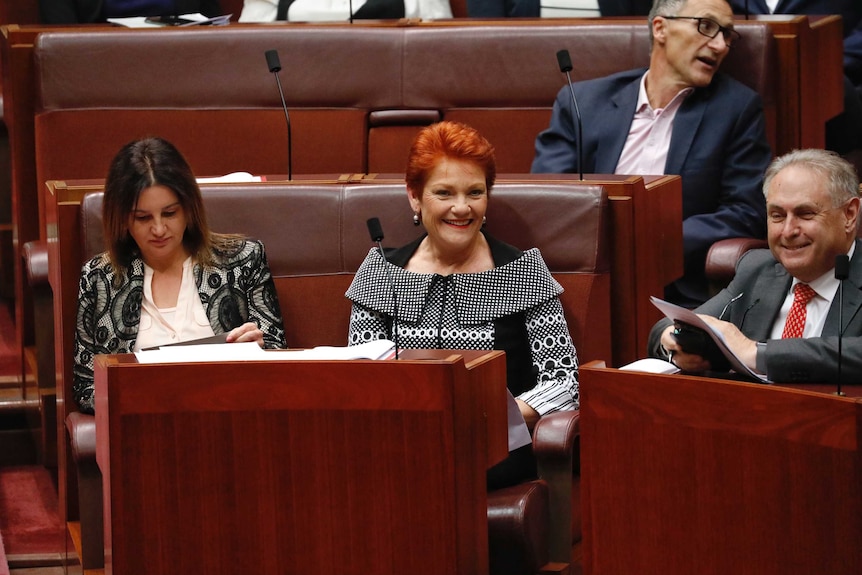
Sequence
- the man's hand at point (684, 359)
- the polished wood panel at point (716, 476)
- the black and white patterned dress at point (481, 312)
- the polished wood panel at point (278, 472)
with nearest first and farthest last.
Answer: the polished wood panel at point (716, 476), the polished wood panel at point (278, 472), the man's hand at point (684, 359), the black and white patterned dress at point (481, 312)

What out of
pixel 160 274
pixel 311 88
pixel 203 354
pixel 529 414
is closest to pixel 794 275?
pixel 529 414

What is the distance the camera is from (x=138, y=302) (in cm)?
151

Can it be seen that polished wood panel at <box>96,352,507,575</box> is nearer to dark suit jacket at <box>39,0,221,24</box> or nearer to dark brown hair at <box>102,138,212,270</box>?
dark brown hair at <box>102,138,212,270</box>

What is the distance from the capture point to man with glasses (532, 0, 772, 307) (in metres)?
1.79

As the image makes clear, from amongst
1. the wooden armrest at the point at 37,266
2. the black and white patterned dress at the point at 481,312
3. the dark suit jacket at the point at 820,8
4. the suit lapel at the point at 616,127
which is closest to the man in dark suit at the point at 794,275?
the black and white patterned dress at the point at 481,312

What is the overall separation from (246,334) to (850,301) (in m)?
0.57

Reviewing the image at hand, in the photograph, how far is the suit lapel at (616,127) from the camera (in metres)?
1.87

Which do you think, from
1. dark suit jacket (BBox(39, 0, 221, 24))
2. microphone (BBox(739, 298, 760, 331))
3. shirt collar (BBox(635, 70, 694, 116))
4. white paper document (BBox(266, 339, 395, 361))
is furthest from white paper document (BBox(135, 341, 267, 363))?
dark suit jacket (BBox(39, 0, 221, 24))

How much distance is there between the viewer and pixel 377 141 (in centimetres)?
194

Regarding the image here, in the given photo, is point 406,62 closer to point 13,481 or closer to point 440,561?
point 13,481

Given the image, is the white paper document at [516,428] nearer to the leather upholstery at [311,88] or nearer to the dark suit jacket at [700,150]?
the dark suit jacket at [700,150]

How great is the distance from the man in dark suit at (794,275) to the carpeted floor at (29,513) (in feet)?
2.50

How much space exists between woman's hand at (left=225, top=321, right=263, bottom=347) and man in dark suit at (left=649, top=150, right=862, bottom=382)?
Answer: 1.27 feet

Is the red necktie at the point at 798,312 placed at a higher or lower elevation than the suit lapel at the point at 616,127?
lower
